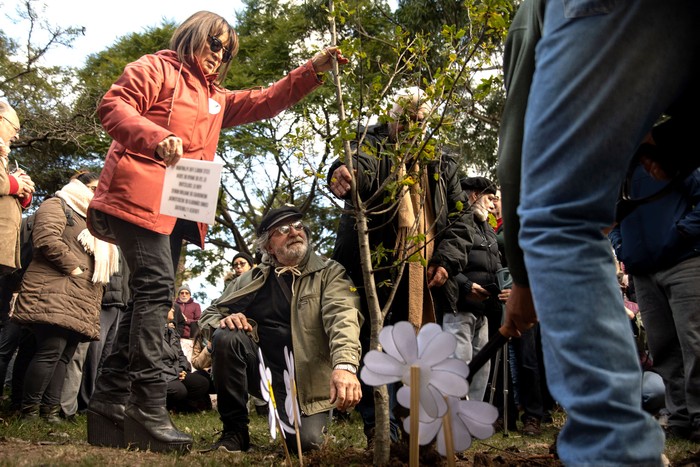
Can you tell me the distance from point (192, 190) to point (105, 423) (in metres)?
1.48

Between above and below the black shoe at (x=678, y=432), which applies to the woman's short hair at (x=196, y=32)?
above

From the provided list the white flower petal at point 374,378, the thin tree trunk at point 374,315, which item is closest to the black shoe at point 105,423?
the thin tree trunk at point 374,315

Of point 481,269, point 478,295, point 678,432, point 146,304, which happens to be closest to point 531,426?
point 478,295

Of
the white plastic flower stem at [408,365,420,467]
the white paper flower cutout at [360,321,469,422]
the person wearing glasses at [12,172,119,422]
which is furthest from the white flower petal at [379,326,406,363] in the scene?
the person wearing glasses at [12,172,119,422]

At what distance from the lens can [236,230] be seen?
2005 centimetres

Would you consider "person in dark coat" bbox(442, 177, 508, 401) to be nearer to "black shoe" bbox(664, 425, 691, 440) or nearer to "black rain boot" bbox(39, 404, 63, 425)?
"black shoe" bbox(664, 425, 691, 440)

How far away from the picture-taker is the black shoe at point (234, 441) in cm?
419

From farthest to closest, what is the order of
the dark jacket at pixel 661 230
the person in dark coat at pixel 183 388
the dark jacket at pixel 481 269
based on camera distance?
the person in dark coat at pixel 183 388 < the dark jacket at pixel 481 269 < the dark jacket at pixel 661 230

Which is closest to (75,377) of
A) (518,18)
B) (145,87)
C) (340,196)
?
(145,87)

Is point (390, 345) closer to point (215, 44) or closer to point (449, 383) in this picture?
point (449, 383)

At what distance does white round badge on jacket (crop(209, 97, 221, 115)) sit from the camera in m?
4.24

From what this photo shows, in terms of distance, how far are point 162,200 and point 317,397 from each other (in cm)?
145

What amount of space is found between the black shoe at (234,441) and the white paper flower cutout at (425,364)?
88.5 inches

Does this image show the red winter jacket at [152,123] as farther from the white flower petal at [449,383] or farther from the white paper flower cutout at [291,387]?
the white flower petal at [449,383]
